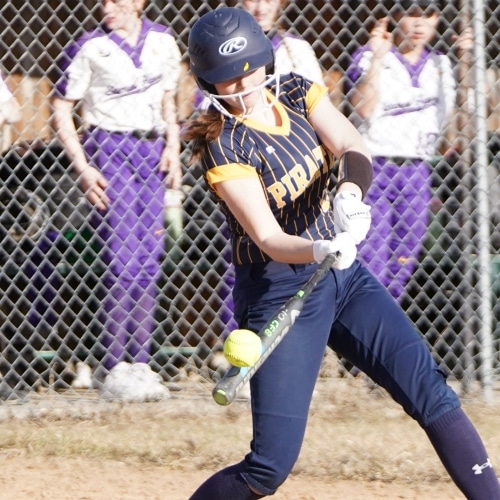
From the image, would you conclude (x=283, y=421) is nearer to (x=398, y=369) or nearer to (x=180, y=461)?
(x=398, y=369)

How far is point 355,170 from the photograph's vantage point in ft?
10.6

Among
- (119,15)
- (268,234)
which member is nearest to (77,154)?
(119,15)

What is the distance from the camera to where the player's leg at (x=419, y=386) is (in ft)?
10.2

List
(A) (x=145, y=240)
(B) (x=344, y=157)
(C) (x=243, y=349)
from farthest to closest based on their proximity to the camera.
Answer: (A) (x=145, y=240), (B) (x=344, y=157), (C) (x=243, y=349)

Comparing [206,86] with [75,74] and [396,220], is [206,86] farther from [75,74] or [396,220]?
[396,220]

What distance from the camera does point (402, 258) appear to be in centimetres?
543

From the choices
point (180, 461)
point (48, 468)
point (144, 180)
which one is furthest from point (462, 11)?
point (48, 468)

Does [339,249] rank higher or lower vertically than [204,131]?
lower

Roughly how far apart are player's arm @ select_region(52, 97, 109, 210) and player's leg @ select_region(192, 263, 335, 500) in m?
2.21

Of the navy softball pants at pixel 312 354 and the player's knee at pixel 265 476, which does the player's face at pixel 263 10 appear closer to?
the navy softball pants at pixel 312 354

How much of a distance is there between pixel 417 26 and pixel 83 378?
93.7 inches

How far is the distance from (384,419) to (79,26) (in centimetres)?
237

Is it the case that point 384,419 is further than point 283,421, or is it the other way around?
point 384,419

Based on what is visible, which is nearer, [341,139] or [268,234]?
[268,234]
